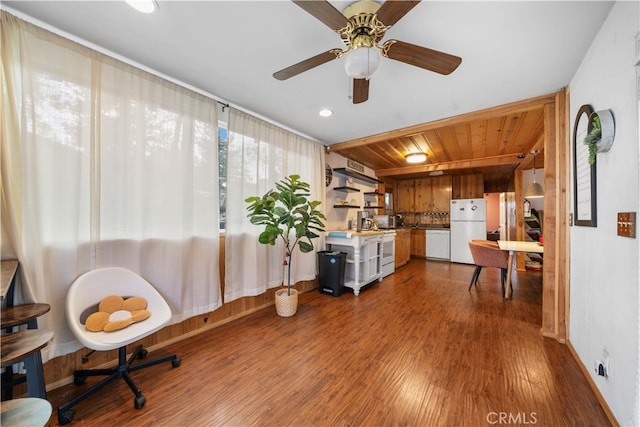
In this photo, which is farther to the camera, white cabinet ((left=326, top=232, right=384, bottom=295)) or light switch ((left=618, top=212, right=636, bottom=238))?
white cabinet ((left=326, top=232, right=384, bottom=295))

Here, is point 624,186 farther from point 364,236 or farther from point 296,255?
point 296,255

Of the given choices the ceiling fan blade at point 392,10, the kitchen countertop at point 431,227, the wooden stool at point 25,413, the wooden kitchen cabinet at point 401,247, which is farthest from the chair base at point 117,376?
the kitchen countertop at point 431,227

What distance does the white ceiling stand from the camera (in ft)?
4.58

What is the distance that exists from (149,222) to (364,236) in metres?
2.73

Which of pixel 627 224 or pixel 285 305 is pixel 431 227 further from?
pixel 627 224

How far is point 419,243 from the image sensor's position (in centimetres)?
659

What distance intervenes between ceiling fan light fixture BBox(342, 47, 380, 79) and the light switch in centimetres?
153

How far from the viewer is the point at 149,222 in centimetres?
193

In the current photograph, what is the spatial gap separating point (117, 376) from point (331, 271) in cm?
249

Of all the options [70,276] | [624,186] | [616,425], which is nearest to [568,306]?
[616,425]

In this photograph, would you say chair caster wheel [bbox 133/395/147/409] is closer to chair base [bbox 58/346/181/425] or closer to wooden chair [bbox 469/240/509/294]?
chair base [bbox 58/346/181/425]

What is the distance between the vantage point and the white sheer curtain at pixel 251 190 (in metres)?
2.56

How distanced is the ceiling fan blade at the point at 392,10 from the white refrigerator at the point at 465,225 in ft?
18.6

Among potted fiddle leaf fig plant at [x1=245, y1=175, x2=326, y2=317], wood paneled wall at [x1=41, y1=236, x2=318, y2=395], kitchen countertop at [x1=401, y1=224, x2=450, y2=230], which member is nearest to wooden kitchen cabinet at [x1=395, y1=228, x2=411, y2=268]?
kitchen countertop at [x1=401, y1=224, x2=450, y2=230]
